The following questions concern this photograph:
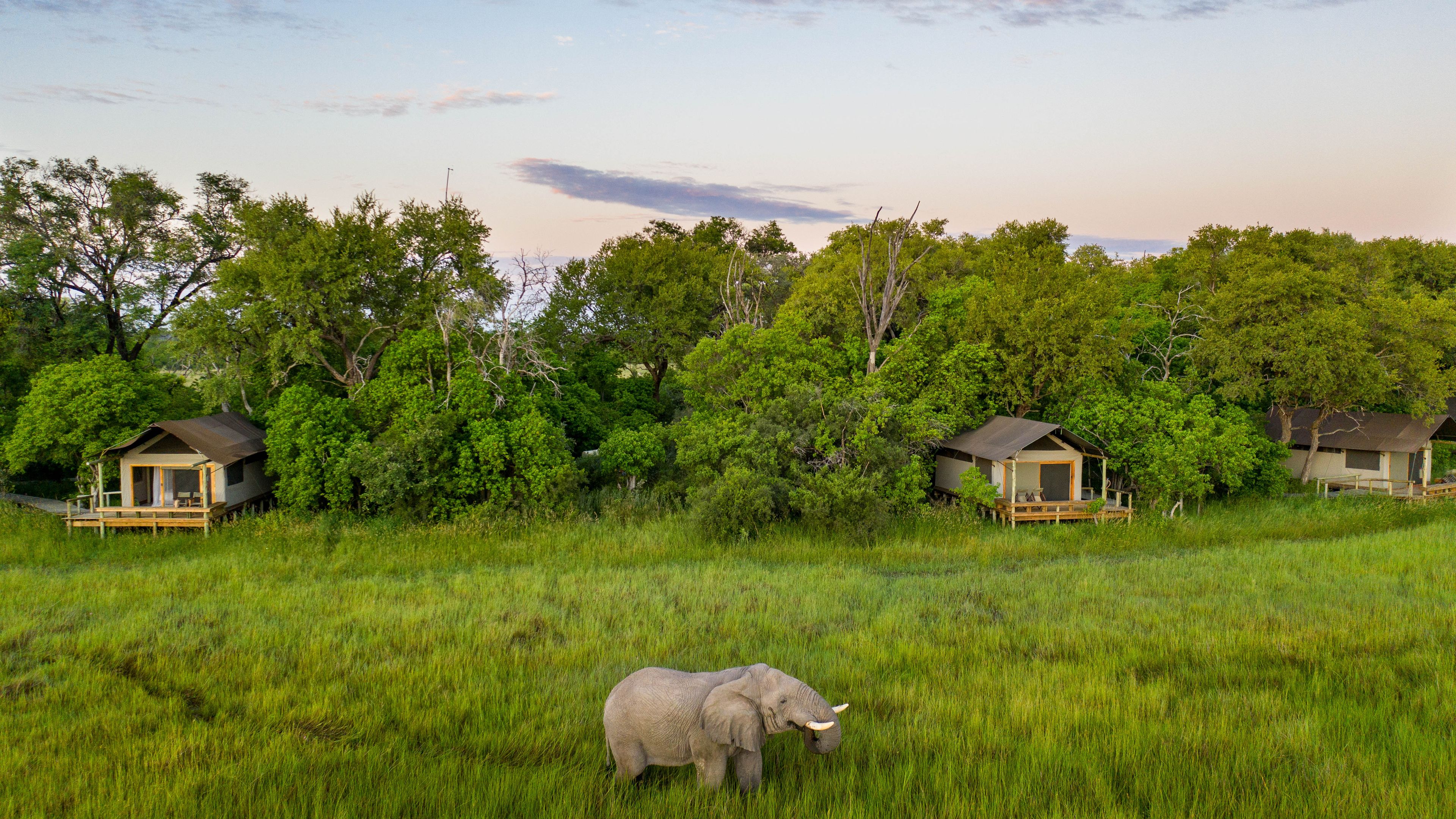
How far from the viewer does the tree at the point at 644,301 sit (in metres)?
36.5

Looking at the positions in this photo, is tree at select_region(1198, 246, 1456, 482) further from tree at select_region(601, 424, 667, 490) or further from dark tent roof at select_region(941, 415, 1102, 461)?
tree at select_region(601, 424, 667, 490)

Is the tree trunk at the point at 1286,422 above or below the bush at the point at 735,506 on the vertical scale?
above

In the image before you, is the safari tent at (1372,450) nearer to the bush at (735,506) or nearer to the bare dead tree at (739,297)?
→ the bare dead tree at (739,297)

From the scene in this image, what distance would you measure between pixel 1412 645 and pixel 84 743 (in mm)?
17947

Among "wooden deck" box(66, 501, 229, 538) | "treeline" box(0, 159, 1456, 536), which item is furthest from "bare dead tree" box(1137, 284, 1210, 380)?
"wooden deck" box(66, 501, 229, 538)

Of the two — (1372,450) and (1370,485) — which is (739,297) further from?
(1372,450)

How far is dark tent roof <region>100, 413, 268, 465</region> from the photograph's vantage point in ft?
74.4

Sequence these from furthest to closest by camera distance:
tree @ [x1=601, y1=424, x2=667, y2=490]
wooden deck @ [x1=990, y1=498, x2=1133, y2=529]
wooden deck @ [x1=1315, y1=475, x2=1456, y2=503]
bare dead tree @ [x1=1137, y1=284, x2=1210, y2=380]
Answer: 1. bare dead tree @ [x1=1137, y1=284, x2=1210, y2=380]
2. wooden deck @ [x1=1315, y1=475, x2=1456, y2=503]
3. tree @ [x1=601, y1=424, x2=667, y2=490]
4. wooden deck @ [x1=990, y1=498, x2=1133, y2=529]

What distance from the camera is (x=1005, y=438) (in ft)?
79.7

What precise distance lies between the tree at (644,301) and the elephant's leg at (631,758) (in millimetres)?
29309

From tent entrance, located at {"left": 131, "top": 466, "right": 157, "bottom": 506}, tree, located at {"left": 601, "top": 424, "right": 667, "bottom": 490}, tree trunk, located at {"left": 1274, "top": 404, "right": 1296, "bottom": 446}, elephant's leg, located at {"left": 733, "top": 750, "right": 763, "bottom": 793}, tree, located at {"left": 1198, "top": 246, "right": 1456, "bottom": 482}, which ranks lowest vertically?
elephant's leg, located at {"left": 733, "top": 750, "right": 763, "bottom": 793}

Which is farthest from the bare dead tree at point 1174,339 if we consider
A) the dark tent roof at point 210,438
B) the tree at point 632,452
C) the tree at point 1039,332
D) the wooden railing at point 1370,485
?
the dark tent roof at point 210,438

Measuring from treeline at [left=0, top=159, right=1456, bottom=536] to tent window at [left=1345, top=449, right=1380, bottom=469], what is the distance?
222 cm

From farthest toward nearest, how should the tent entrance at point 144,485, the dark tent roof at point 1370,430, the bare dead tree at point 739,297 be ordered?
the bare dead tree at point 739,297 < the dark tent roof at point 1370,430 < the tent entrance at point 144,485
